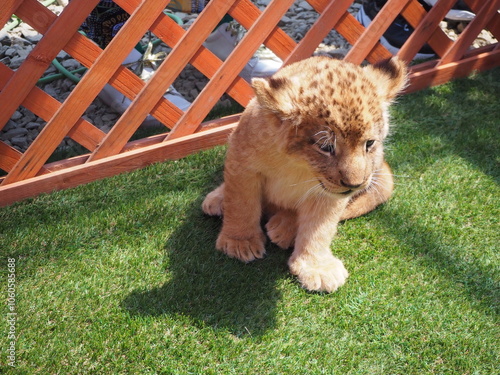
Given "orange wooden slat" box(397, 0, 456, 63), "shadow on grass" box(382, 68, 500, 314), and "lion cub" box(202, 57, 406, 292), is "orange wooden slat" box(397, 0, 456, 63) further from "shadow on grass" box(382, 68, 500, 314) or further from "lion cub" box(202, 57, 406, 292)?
"lion cub" box(202, 57, 406, 292)

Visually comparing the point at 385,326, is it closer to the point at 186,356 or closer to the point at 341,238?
the point at 341,238

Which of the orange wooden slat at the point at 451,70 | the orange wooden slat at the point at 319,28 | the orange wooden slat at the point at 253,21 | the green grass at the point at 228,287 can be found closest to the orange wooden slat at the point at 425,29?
the orange wooden slat at the point at 451,70

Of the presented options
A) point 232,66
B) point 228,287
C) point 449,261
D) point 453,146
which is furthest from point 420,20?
point 228,287

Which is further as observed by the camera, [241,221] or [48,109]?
[48,109]

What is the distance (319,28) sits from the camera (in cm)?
382

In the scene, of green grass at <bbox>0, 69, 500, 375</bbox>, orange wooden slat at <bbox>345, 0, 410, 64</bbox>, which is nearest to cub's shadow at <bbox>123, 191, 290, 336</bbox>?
green grass at <bbox>0, 69, 500, 375</bbox>

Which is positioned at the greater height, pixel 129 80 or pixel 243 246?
pixel 129 80

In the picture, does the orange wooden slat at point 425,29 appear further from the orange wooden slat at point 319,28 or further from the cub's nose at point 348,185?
the cub's nose at point 348,185

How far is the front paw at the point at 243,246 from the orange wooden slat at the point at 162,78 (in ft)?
3.49

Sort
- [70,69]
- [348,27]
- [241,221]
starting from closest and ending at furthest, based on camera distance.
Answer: [241,221], [348,27], [70,69]

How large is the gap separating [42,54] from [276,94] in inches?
60.2

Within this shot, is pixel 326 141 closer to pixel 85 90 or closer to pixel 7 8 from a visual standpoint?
pixel 85 90

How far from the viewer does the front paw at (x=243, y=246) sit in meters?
2.85

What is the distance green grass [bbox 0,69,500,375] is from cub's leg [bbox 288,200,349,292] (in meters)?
→ 0.07
